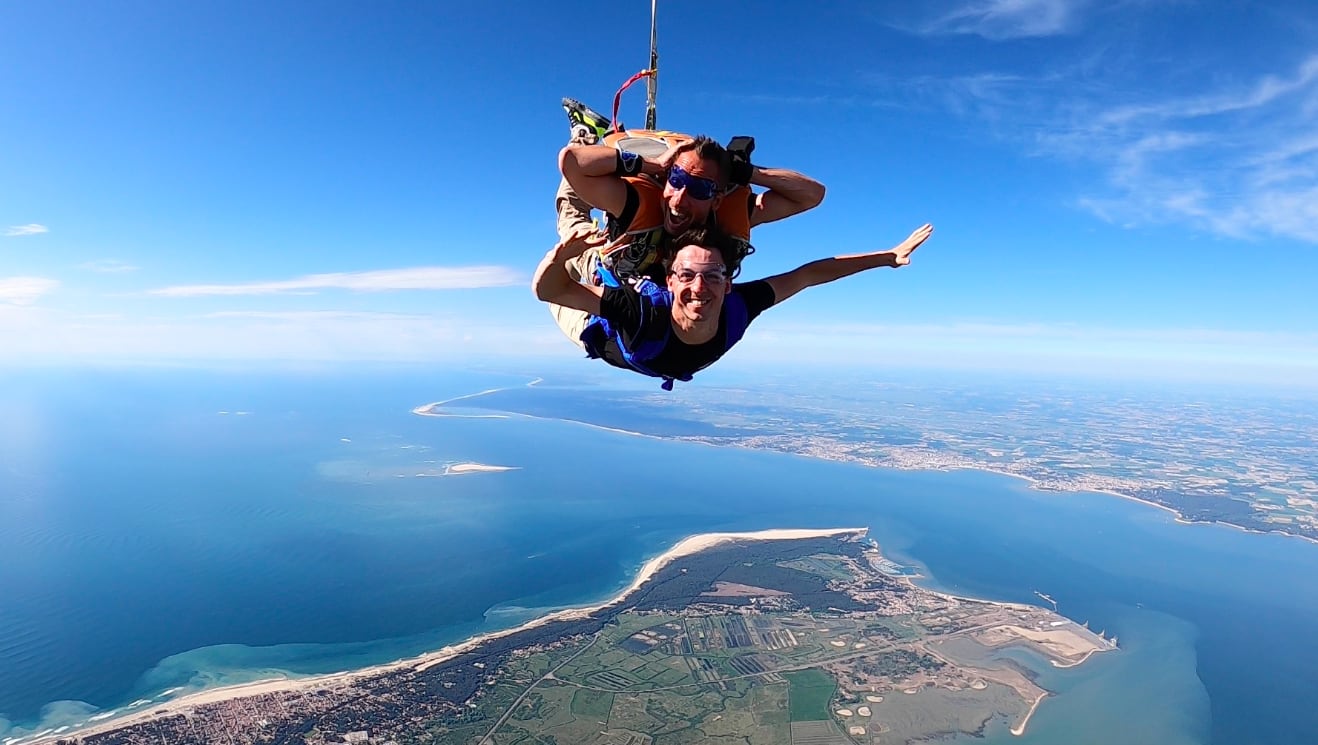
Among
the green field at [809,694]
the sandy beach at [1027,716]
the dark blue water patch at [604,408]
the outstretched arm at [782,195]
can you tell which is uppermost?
the outstretched arm at [782,195]

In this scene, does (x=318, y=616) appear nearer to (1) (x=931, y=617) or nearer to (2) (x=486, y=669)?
(2) (x=486, y=669)

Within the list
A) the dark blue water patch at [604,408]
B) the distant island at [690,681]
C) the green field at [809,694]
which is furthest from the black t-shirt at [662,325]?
the dark blue water patch at [604,408]

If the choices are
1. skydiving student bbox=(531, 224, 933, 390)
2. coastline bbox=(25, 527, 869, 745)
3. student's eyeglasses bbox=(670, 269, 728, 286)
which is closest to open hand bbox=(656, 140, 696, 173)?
skydiving student bbox=(531, 224, 933, 390)

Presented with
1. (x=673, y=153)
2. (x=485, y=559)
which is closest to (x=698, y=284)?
(x=673, y=153)

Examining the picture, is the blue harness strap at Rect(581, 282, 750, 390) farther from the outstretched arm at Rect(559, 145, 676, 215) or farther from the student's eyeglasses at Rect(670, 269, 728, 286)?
the outstretched arm at Rect(559, 145, 676, 215)

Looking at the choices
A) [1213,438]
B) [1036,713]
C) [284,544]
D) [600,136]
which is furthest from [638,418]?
[600,136]

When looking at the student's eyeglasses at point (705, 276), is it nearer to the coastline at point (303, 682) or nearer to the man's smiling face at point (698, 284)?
the man's smiling face at point (698, 284)

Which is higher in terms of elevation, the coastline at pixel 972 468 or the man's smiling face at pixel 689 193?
the man's smiling face at pixel 689 193
